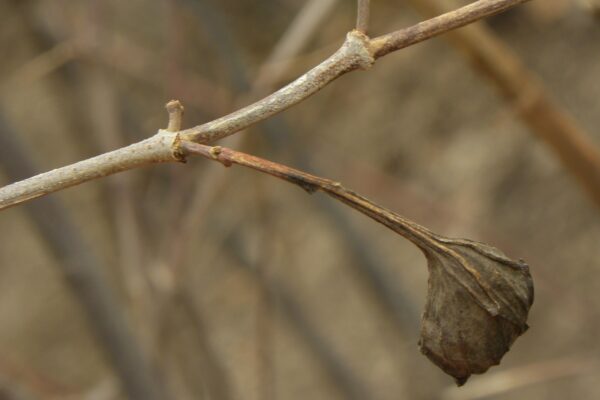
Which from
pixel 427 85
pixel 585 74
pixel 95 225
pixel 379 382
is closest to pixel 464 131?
pixel 427 85

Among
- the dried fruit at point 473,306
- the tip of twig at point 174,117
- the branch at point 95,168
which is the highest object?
the tip of twig at point 174,117

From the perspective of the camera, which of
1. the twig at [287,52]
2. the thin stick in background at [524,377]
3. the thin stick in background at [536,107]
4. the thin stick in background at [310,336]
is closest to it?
the thin stick in background at [536,107]

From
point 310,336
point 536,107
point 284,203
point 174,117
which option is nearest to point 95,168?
point 174,117

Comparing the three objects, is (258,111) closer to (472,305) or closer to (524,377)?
(472,305)

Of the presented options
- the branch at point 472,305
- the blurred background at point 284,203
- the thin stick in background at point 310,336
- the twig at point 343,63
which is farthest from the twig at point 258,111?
the thin stick in background at point 310,336

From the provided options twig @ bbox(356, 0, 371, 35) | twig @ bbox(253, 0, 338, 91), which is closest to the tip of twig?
twig @ bbox(356, 0, 371, 35)

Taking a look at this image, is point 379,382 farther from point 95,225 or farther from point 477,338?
point 477,338

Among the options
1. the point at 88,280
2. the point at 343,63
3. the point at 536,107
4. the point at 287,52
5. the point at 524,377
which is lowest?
the point at 343,63

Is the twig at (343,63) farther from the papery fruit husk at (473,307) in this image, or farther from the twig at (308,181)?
the papery fruit husk at (473,307)
